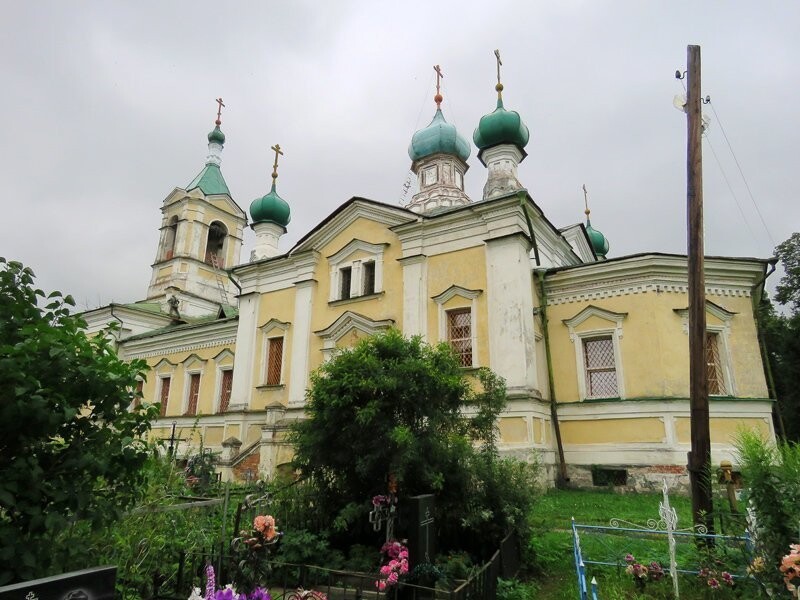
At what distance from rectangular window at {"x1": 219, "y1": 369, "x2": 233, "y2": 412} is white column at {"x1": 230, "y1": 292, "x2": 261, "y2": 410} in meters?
2.83

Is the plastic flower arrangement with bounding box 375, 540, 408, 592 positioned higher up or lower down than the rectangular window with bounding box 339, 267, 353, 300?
lower down

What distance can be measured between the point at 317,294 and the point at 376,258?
8.13 feet

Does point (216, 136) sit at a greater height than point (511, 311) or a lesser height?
greater

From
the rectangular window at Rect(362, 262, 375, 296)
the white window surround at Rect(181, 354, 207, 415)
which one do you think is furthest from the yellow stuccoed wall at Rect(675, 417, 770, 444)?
the white window surround at Rect(181, 354, 207, 415)

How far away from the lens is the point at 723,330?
1269 cm

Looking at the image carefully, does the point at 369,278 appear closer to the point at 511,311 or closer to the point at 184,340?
the point at 511,311

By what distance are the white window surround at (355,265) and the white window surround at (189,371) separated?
8562 millimetres

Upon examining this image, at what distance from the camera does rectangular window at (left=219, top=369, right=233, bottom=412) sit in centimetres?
2048

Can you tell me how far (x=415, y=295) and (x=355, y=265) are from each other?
106 inches

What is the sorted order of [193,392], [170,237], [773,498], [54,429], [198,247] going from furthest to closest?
[170,237] < [198,247] < [193,392] < [773,498] < [54,429]

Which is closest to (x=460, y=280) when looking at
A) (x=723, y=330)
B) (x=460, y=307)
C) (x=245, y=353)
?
(x=460, y=307)

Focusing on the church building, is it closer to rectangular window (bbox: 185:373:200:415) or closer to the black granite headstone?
rectangular window (bbox: 185:373:200:415)

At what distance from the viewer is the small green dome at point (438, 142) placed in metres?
21.1

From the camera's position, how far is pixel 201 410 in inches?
834
